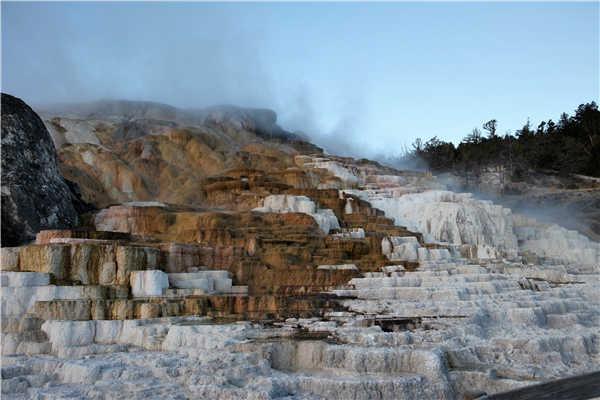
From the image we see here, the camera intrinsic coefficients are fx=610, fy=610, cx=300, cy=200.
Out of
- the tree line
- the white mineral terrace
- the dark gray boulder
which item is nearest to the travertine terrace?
the white mineral terrace

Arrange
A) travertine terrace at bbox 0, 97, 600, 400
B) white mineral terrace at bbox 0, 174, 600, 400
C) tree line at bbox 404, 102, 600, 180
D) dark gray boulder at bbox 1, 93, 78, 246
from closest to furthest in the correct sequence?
white mineral terrace at bbox 0, 174, 600, 400 < travertine terrace at bbox 0, 97, 600, 400 < dark gray boulder at bbox 1, 93, 78, 246 < tree line at bbox 404, 102, 600, 180

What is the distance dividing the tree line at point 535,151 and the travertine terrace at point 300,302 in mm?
12680

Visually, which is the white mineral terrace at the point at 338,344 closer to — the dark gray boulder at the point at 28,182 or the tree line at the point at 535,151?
the dark gray boulder at the point at 28,182

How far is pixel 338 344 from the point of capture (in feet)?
29.7

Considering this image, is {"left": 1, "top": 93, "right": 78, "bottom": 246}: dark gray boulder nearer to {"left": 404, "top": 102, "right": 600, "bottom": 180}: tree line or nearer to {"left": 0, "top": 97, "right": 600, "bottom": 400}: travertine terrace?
{"left": 0, "top": 97, "right": 600, "bottom": 400}: travertine terrace

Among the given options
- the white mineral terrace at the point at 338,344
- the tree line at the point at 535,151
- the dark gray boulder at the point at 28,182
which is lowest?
the white mineral terrace at the point at 338,344

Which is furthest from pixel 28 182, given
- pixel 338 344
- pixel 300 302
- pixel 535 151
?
pixel 535 151

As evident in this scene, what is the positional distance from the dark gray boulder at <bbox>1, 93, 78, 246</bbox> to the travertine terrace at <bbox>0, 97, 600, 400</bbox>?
1.75m

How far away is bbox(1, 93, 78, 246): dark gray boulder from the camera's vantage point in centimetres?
1689

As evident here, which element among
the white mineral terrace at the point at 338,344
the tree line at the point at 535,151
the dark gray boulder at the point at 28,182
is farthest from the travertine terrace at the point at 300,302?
the tree line at the point at 535,151

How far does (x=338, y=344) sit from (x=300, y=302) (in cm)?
262

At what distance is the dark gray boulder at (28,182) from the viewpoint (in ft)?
55.4

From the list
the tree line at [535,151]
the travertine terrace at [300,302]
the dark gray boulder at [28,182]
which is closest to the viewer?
the travertine terrace at [300,302]

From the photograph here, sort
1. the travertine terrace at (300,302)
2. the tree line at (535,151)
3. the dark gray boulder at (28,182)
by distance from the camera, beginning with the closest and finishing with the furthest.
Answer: the travertine terrace at (300,302), the dark gray boulder at (28,182), the tree line at (535,151)
